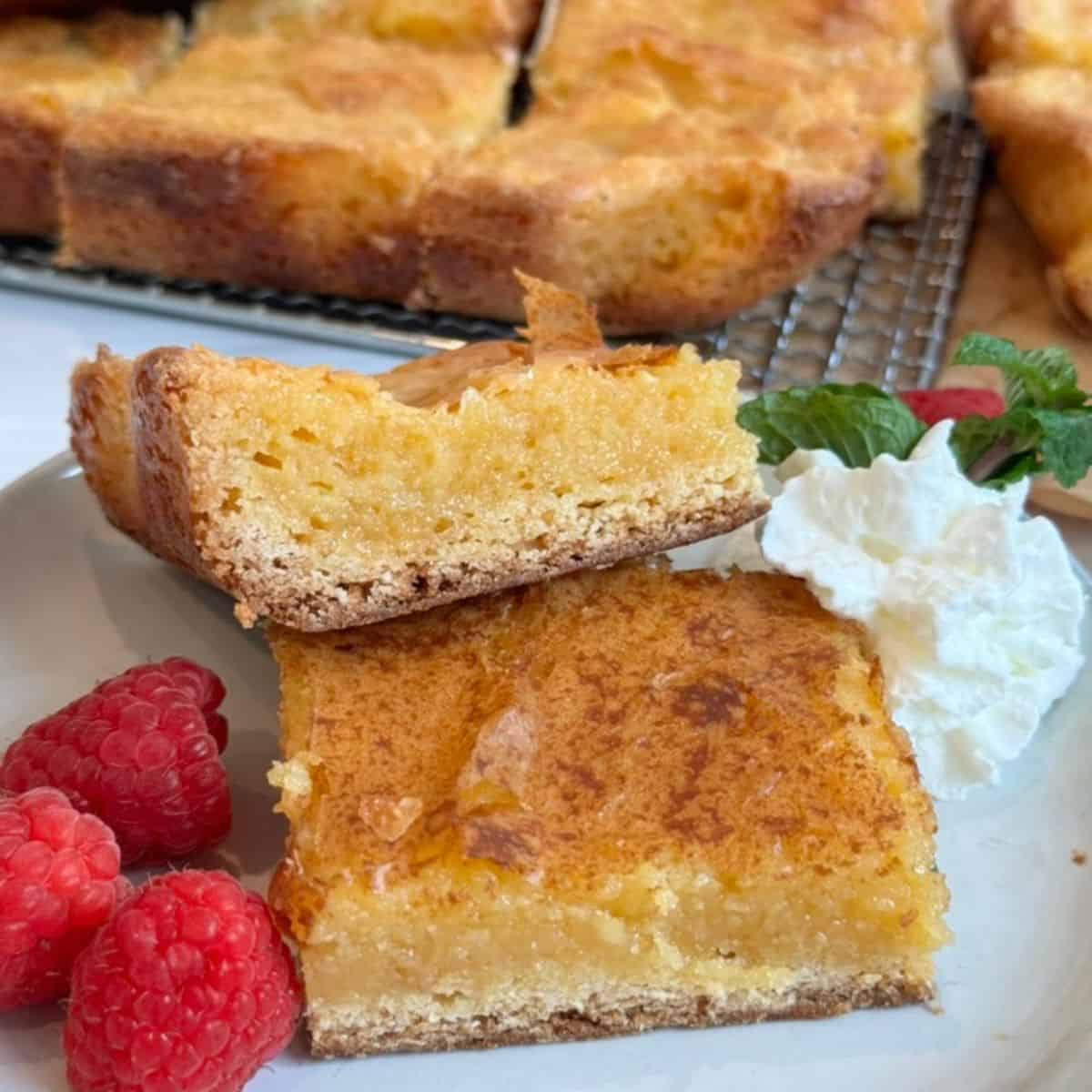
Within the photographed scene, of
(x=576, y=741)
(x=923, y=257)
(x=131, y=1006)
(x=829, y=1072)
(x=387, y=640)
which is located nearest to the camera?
(x=131, y=1006)

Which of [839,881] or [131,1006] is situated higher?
[839,881]

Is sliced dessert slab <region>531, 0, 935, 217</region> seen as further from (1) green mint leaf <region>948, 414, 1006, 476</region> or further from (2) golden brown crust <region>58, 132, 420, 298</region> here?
(1) green mint leaf <region>948, 414, 1006, 476</region>

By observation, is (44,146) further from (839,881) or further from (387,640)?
(839,881)

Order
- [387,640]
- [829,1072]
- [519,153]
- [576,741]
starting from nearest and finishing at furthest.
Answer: [829,1072]
[576,741]
[387,640]
[519,153]

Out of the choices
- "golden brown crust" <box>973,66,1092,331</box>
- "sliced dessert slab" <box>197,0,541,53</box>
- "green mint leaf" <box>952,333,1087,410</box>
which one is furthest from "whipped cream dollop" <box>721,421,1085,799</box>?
"sliced dessert slab" <box>197,0,541,53</box>

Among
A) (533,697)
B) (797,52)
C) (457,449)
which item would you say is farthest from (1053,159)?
(533,697)

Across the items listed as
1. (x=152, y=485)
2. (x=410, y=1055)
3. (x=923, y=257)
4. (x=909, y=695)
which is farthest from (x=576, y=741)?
(x=923, y=257)

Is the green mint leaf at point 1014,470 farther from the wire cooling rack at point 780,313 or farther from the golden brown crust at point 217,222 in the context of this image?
the golden brown crust at point 217,222
